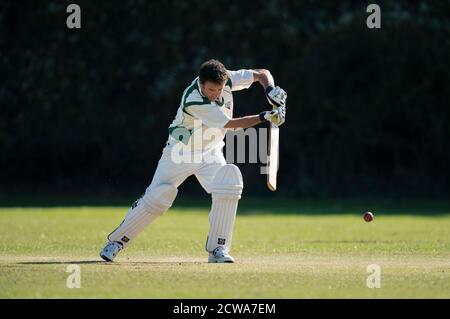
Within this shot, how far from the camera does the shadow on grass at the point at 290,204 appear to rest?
15.4 m

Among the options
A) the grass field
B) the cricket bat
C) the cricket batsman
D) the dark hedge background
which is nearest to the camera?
the grass field

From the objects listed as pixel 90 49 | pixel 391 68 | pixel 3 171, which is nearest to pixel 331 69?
pixel 391 68

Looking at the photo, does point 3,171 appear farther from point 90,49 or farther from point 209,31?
point 209,31

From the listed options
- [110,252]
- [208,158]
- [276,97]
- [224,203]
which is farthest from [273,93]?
[110,252]

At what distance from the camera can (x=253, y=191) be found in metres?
18.2

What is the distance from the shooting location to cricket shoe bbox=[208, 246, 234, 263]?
7887 mm

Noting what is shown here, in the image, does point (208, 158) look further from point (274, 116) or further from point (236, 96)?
point (236, 96)

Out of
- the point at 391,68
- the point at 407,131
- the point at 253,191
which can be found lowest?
the point at 253,191

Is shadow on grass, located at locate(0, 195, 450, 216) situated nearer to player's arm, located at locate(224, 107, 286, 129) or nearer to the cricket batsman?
the cricket batsman

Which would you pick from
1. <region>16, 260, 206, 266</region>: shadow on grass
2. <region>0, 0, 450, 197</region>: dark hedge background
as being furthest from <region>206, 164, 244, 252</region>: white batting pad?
<region>0, 0, 450, 197</region>: dark hedge background

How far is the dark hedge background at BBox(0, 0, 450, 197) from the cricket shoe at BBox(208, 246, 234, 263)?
9945 millimetres

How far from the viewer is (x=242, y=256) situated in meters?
8.66

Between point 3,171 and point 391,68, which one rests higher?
point 391,68

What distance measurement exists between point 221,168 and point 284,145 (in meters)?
10.2
